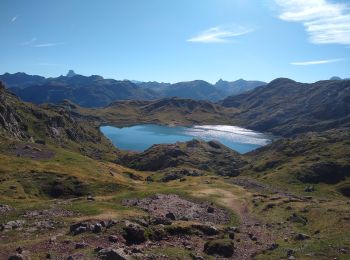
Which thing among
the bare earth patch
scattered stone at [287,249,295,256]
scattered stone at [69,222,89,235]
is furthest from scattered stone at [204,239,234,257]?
the bare earth patch

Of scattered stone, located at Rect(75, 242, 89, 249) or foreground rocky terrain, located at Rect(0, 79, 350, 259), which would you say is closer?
scattered stone, located at Rect(75, 242, 89, 249)

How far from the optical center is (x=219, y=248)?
37.6 m

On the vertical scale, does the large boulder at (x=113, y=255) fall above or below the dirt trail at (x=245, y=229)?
above

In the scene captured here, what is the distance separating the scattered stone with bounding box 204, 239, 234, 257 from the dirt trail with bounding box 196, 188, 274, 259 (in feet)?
2.51

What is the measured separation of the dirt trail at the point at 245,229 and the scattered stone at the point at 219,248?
0.77 meters

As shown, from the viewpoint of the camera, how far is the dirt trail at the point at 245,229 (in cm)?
3978

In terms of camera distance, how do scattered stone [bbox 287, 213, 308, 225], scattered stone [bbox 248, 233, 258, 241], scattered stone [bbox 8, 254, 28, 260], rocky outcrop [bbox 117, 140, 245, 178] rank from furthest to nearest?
rocky outcrop [bbox 117, 140, 245, 178] → scattered stone [bbox 287, 213, 308, 225] → scattered stone [bbox 248, 233, 258, 241] → scattered stone [bbox 8, 254, 28, 260]

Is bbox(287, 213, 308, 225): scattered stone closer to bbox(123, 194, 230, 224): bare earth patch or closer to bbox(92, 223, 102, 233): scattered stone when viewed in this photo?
bbox(123, 194, 230, 224): bare earth patch

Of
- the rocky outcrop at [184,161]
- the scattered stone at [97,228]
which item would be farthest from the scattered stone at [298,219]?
the rocky outcrop at [184,161]

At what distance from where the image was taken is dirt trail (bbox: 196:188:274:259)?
39.8 meters

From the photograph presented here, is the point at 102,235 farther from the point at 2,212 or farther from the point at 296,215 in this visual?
the point at 296,215

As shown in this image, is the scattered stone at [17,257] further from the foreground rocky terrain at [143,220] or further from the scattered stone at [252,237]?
the scattered stone at [252,237]

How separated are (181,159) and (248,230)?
451 ft

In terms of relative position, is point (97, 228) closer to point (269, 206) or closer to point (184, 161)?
point (269, 206)
